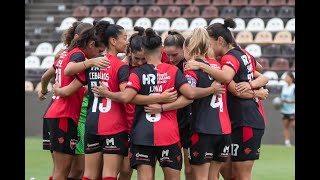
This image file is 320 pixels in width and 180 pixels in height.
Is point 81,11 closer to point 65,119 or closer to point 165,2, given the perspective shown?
point 165,2

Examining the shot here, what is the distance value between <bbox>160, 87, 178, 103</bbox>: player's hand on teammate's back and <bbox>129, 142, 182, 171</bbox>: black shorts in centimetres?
49

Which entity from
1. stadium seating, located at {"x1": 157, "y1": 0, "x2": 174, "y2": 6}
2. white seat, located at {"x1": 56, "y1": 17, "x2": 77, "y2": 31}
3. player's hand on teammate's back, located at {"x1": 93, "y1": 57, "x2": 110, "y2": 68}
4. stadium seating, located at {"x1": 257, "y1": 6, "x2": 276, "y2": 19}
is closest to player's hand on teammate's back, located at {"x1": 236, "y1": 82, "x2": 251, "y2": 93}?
player's hand on teammate's back, located at {"x1": 93, "y1": 57, "x2": 110, "y2": 68}

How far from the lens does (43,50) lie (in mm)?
24484

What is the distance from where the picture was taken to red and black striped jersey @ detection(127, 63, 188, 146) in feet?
25.7

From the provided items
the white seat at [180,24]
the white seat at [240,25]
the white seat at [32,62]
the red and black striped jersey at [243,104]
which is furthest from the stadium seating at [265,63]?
the red and black striped jersey at [243,104]

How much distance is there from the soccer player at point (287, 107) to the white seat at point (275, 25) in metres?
3.70


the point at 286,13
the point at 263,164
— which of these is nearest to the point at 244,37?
the point at 286,13

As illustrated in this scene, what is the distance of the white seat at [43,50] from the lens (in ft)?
79.9

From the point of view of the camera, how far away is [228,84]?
848cm

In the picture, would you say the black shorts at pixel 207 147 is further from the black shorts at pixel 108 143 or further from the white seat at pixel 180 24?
the white seat at pixel 180 24

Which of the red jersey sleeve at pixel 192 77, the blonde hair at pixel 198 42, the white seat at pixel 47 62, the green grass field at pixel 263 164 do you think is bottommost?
the green grass field at pixel 263 164

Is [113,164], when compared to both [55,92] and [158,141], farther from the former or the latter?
[55,92]
